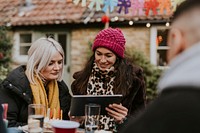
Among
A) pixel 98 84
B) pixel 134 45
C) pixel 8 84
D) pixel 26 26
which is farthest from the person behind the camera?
pixel 26 26

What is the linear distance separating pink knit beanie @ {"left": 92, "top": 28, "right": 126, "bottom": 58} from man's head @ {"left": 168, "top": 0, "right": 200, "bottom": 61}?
6.19ft

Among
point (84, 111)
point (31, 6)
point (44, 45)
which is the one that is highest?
point (31, 6)

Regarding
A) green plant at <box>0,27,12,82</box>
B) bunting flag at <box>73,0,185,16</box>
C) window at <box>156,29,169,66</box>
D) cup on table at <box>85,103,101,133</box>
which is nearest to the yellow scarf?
cup on table at <box>85,103,101,133</box>

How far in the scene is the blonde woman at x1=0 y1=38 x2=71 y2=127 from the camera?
2869 mm

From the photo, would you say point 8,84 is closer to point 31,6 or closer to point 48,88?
point 48,88

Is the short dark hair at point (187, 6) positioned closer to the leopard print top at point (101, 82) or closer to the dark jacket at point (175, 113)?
the dark jacket at point (175, 113)

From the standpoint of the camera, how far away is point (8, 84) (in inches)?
113

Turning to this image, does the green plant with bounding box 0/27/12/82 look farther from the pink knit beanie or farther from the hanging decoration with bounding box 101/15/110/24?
the pink knit beanie

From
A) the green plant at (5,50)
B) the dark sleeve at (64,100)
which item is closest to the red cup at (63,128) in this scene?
the dark sleeve at (64,100)

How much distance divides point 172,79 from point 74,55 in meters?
9.75

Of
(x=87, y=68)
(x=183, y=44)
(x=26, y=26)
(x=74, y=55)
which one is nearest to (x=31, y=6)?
(x=26, y=26)

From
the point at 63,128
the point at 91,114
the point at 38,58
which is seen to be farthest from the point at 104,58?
the point at 63,128

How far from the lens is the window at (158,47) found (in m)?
10.2

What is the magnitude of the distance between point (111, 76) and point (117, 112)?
48 cm
